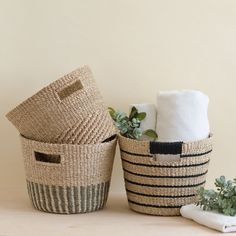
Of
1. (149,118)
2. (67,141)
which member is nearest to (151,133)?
(149,118)

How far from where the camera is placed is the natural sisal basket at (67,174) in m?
1.19

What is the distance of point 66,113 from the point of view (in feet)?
3.86

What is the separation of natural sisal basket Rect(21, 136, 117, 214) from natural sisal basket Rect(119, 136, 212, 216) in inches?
2.8

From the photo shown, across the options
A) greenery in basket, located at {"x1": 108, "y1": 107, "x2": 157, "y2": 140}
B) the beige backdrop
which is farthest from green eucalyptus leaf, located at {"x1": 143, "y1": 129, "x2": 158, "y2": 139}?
the beige backdrop

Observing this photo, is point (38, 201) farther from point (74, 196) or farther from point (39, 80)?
point (39, 80)

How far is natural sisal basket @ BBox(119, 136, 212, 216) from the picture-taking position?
117cm

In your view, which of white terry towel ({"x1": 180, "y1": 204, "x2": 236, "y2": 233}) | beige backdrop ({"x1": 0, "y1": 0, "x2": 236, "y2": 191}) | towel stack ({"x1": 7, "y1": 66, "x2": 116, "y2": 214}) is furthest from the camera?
beige backdrop ({"x1": 0, "y1": 0, "x2": 236, "y2": 191})

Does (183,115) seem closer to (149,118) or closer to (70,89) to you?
(149,118)

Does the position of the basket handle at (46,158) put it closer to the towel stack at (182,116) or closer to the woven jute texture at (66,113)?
the woven jute texture at (66,113)

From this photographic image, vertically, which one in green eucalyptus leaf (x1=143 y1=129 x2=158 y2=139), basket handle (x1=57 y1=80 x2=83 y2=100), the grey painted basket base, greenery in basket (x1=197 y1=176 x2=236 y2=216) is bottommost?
the grey painted basket base

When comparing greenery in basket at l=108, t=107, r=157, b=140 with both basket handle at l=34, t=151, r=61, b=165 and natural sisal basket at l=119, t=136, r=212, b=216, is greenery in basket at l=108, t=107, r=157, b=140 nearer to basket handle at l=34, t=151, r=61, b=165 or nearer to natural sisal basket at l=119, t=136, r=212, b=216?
natural sisal basket at l=119, t=136, r=212, b=216

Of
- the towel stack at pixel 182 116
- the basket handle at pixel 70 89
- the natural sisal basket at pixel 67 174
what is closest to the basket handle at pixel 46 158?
the natural sisal basket at pixel 67 174

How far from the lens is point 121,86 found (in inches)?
54.3

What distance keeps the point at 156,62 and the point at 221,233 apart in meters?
0.49
